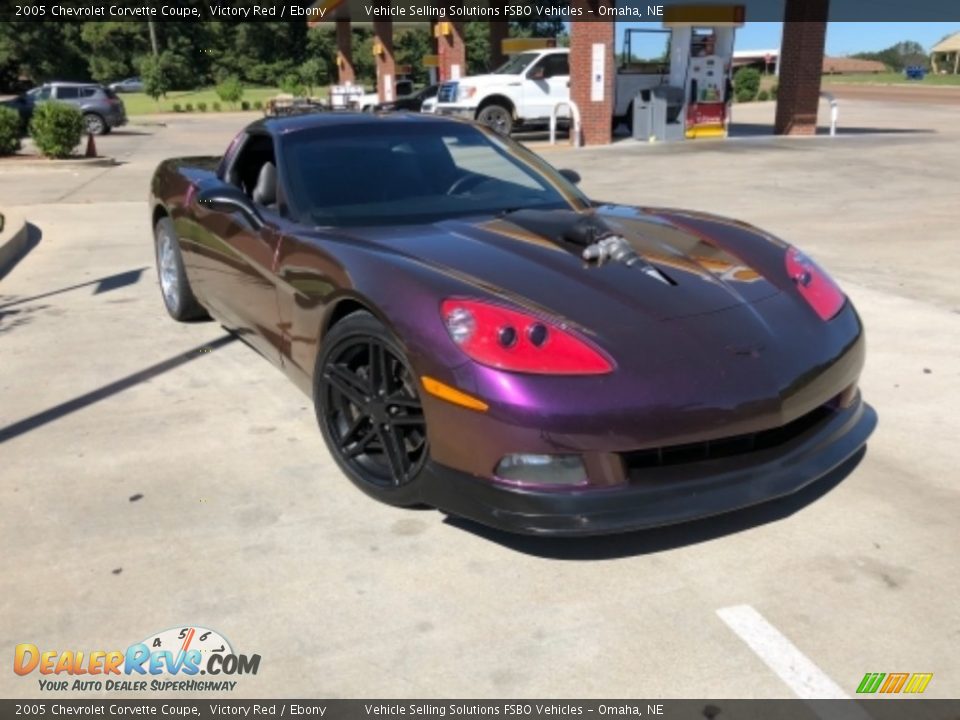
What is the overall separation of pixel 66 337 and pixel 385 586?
372cm

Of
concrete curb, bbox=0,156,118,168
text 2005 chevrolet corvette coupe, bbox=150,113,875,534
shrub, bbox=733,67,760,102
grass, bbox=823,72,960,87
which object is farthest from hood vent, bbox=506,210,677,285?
grass, bbox=823,72,960,87

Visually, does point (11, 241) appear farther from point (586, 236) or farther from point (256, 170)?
point (586, 236)

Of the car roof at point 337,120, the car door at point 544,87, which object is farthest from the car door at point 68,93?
the car roof at point 337,120

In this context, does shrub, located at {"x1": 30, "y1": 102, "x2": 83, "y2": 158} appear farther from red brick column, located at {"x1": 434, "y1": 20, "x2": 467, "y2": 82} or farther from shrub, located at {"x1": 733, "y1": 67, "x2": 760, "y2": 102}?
shrub, located at {"x1": 733, "y1": 67, "x2": 760, "y2": 102}

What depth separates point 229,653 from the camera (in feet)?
7.93

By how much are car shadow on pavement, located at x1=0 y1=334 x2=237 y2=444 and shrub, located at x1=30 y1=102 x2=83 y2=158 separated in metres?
13.7

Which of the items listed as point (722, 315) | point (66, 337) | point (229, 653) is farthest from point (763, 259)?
point (66, 337)

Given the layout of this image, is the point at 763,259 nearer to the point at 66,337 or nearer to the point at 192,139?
the point at 66,337

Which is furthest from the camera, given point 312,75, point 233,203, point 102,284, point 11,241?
point 312,75

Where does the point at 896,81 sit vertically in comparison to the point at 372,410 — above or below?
above

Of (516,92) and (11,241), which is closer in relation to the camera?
(11,241)

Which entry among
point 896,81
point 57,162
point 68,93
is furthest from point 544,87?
point 896,81

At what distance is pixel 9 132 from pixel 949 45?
11421 cm

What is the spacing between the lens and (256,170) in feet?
15.5
